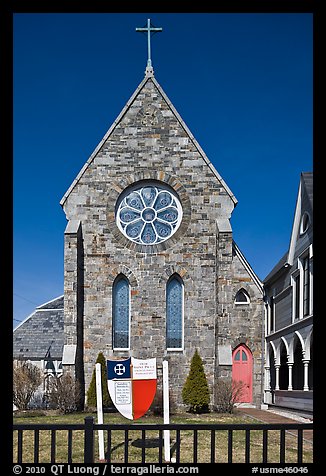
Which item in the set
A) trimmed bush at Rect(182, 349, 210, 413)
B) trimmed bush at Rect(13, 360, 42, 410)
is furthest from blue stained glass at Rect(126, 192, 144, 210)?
trimmed bush at Rect(13, 360, 42, 410)

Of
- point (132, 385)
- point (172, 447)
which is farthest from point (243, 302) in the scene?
point (132, 385)

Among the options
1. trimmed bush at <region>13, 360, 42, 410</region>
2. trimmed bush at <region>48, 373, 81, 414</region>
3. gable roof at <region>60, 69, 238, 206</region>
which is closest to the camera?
trimmed bush at <region>48, 373, 81, 414</region>

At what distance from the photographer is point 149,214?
16109 mm

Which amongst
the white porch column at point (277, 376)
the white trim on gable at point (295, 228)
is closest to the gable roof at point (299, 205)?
the white trim on gable at point (295, 228)

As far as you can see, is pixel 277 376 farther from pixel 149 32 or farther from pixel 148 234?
pixel 149 32

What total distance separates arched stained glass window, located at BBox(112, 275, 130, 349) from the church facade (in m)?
0.03

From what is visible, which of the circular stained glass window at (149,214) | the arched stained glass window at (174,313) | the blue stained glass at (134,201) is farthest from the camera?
the blue stained glass at (134,201)

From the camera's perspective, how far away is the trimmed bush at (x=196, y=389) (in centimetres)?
1483

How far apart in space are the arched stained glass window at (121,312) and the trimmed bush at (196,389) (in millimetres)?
2089

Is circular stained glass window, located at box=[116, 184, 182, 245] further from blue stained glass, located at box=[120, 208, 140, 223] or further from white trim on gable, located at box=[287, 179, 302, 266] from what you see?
white trim on gable, located at box=[287, 179, 302, 266]

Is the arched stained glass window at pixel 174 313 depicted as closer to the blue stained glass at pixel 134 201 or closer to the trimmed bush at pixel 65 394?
the blue stained glass at pixel 134 201

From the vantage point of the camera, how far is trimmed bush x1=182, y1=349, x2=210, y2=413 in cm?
1483

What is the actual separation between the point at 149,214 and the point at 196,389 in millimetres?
5414
